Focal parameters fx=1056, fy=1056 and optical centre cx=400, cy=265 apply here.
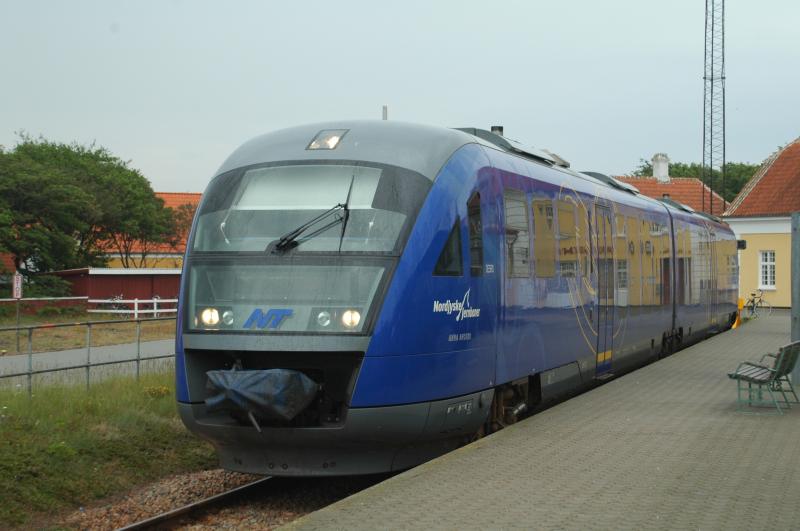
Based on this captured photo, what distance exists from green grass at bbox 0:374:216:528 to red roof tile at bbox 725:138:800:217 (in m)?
42.8

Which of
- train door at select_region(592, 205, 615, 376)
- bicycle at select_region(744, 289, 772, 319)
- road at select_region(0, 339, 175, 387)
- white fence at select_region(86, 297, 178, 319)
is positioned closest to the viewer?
road at select_region(0, 339, 175, 387)

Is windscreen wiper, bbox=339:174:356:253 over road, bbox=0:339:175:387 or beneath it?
over

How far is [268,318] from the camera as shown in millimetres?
8828

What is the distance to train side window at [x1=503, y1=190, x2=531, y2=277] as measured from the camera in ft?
35.8

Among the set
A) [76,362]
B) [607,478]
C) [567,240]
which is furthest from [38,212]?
[607,478]

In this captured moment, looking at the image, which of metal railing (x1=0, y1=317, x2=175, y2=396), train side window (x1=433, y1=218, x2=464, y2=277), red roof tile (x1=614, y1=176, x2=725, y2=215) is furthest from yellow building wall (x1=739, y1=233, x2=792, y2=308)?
train side window (x1=433, y1=218, x2=464, y2=277)

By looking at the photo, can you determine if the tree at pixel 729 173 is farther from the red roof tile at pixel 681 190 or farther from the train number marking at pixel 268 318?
the train number marking at pixel 268 318

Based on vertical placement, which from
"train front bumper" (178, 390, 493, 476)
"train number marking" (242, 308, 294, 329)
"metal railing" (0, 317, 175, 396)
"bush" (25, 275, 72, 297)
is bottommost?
"train front bumper" (178, 390, 493, 476)

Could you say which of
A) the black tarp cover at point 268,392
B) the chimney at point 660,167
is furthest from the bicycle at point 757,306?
the black tarp cover at point 268,392

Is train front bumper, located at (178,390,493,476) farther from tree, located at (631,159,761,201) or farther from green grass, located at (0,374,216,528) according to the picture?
tree, located at (631,159,761,201)

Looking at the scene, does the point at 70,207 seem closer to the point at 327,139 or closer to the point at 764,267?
the point at 764,267

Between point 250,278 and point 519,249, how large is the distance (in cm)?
338

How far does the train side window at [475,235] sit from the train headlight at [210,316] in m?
2.38

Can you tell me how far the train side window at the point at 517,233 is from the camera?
35.8 ft
